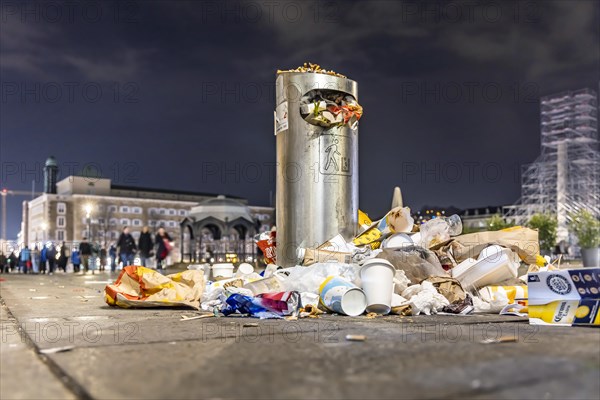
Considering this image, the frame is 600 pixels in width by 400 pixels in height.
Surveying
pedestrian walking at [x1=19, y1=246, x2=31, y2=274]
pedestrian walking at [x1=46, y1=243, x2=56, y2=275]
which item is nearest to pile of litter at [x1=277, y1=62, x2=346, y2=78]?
pedestrian walking at [x1=46, y1=243, x2=56, y2=275]

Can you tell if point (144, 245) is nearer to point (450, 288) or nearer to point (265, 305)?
point (265, 305)

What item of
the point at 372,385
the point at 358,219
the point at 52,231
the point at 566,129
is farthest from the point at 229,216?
the point at 566,129

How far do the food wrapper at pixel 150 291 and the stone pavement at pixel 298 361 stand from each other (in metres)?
1.78

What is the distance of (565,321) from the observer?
4.49 meters

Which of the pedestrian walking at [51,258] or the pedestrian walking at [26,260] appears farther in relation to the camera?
the pedestrian walking at [26,260]

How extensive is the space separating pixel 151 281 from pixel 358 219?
12.9ft

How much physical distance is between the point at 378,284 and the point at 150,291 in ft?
8.79

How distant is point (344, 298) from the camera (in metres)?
5.44

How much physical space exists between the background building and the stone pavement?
88.1m

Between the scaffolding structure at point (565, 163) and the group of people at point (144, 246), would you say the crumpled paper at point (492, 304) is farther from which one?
the scaffolding structure at point (565, 163)

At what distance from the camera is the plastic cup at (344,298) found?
5.45 m

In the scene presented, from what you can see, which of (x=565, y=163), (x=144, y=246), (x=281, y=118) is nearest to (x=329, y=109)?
(x=281, y=118)

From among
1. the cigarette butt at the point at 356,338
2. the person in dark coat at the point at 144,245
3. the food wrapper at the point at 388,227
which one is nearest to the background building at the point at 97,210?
the person in dark coat at the point at 144,245

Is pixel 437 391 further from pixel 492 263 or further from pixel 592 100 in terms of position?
pixel 592 100
